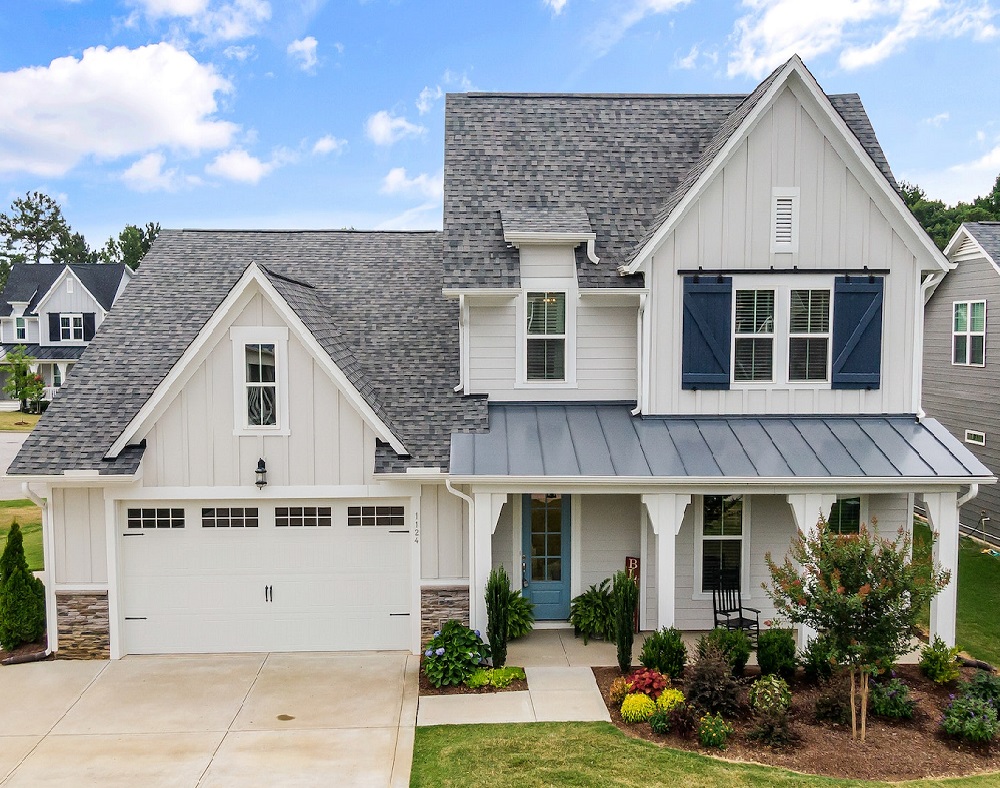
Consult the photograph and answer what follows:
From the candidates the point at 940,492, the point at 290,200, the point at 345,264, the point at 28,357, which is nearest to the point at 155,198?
the point at 28,357

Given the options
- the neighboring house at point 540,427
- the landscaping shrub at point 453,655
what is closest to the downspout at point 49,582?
the neighboring house at point 540,427

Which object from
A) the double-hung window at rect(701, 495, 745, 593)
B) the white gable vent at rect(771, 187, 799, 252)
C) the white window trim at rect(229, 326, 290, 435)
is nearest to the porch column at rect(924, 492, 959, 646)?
the double-hung window at rect(701, 495, 745, 593)

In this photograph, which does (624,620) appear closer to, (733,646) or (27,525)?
(733,646)

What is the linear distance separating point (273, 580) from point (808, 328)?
9.20m

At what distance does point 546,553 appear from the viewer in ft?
40.1

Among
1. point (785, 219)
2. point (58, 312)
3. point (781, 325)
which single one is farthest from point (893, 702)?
point (58, 312)

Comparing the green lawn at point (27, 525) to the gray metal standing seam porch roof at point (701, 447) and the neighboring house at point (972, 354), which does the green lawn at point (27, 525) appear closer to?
the gray metal standing seam porch roof at point (701, 447)

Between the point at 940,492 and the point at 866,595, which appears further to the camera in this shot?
the point at 940,492

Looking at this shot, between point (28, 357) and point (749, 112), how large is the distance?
152 ft

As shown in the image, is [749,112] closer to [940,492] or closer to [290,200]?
[940,492]

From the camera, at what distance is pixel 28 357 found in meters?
45.1

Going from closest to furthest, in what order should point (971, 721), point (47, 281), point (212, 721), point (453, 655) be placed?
1. point (971, 721)
2. point (212, 721)
3. point (453, 655)
4. point (47, 281)

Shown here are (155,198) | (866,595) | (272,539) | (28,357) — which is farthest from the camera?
(155,198)

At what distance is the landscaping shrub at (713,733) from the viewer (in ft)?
27.4
